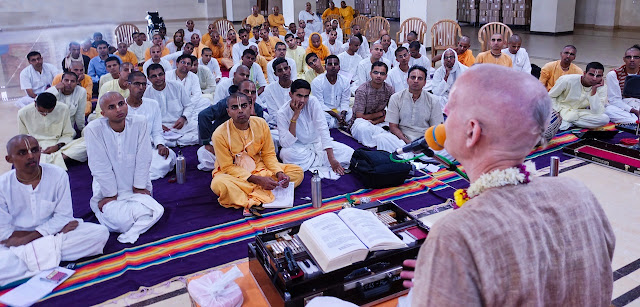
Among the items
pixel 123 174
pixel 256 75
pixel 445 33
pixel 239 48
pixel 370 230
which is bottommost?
pixel 123 174

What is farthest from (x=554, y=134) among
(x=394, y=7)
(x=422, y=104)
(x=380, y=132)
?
(x=394, y=7)

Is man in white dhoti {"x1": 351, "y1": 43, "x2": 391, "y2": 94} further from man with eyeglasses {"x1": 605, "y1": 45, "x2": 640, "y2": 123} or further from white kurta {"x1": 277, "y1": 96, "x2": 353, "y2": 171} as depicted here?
man with eyeglasses {"x1": 605, "y1": 45, "x2": 640, "y2": 123}

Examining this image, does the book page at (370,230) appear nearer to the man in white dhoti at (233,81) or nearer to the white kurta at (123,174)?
the white kurta at (123,174)

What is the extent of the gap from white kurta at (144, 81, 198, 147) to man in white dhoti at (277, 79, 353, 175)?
1511mm

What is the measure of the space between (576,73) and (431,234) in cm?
658

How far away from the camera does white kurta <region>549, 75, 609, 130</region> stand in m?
5.96

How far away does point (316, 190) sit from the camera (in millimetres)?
4098

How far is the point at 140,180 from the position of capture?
4.00 meters

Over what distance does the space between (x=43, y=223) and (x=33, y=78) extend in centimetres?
519

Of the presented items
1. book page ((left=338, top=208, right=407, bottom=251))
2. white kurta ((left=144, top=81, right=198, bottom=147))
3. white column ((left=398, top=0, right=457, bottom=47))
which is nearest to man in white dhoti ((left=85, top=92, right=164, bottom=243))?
white kurta ((left=144, top=81, right=198, bottom=147))

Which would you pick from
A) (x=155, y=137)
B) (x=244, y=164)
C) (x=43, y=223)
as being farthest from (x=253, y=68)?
(x=43, y=223)

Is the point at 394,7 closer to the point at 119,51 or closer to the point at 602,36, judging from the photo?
the point at 602,36

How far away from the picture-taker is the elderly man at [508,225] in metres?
1.01

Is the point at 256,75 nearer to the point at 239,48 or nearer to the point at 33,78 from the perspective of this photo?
the point at 239,48
